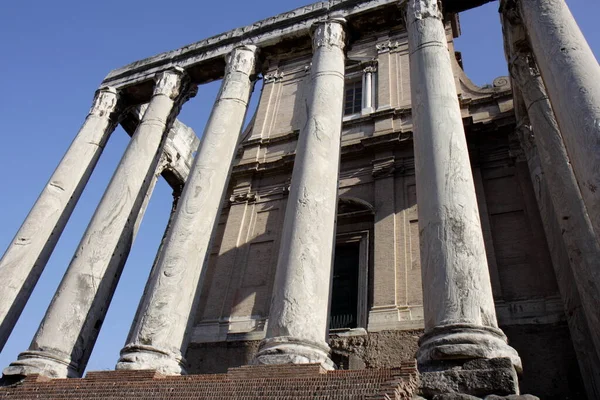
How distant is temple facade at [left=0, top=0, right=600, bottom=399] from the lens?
713 centimetres

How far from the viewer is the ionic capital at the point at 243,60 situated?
1289 centimetres

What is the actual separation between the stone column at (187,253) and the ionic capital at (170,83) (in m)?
2.06

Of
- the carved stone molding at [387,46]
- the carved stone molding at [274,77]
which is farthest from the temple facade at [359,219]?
the carved stone molding at [274,77]

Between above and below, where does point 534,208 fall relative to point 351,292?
above

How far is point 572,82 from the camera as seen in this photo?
7.51 meters

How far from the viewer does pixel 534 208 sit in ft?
39.8

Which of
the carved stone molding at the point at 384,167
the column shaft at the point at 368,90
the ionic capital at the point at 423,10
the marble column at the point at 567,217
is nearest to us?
the marble column at the point at 567,217

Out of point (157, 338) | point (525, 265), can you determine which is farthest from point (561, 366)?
point (157, 338)

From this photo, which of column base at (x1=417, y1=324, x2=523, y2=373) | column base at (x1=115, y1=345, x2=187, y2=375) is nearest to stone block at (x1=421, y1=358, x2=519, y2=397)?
column base at (x1=417, y1=324, x2=523, y2=373)

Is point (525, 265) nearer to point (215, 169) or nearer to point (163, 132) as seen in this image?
point (215, 169)

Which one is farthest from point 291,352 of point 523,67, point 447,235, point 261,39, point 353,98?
point 353,98

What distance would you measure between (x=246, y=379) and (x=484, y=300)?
3.26 metres

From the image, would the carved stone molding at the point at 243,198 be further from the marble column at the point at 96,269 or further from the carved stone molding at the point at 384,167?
the carved stone molding at the point at 384,167

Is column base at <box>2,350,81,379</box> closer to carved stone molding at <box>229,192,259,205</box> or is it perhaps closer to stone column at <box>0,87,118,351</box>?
stone column at <box>0,87,118,351</box>
